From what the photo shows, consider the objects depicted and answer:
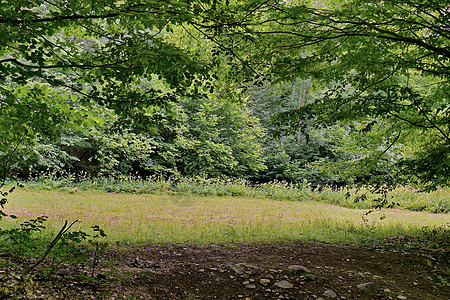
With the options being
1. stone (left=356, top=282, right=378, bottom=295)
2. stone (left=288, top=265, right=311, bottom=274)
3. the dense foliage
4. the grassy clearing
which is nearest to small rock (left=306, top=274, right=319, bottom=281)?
stone (left=288, top=265, right=311, bottom=274)

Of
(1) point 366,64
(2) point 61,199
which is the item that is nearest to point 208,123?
(2) point 61,199

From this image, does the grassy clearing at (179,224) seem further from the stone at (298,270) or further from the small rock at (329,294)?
the small rock at (329,294)

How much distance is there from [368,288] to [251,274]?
5.51 feet

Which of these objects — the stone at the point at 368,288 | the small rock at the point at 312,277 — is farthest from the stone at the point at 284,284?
the stone at the point at 368,288

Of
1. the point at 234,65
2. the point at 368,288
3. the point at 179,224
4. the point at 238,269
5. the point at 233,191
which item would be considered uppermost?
the point at 234,65

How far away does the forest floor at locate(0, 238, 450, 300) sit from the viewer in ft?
11.0

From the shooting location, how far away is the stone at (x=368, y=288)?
396 centimetres

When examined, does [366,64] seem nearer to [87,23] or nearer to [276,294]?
[276,294]

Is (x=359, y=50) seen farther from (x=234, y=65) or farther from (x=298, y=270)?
(x=298, y=270)

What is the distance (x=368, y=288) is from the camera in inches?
159

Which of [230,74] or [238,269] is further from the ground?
[230,74]

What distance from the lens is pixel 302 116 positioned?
5.83m

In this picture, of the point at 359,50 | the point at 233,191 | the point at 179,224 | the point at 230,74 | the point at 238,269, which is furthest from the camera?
the point at 233,191

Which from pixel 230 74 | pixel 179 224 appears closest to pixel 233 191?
pixel 179 224
